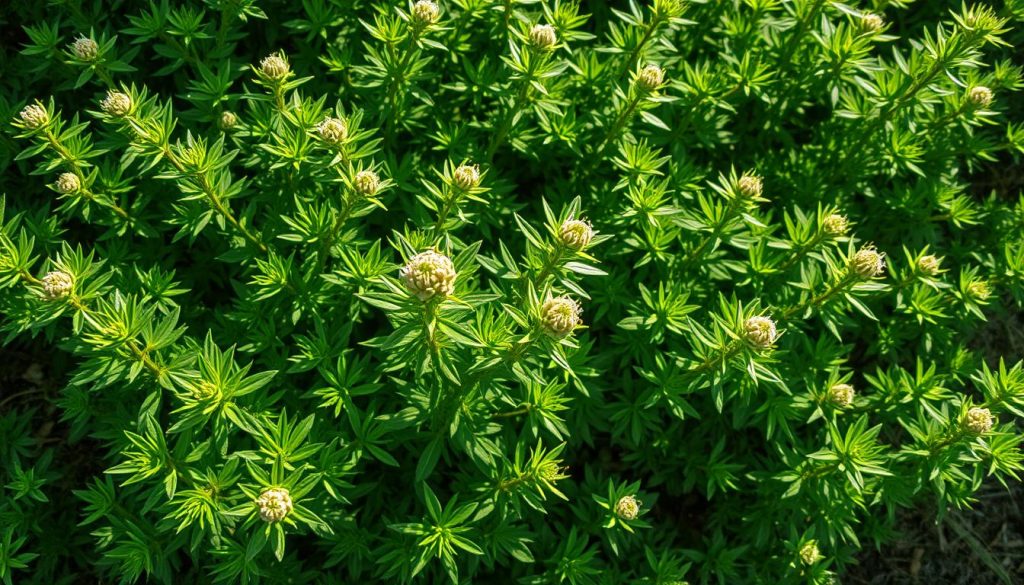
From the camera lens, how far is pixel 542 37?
4293 millimetres

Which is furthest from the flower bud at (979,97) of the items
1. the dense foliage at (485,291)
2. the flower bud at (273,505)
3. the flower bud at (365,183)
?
the flower bud at (273,505)

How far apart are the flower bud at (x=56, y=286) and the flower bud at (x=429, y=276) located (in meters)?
1.63

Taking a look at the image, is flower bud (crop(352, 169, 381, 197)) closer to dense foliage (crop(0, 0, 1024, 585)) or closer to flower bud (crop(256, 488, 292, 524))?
dense foliage (crop(0, 0, 1024, 585))

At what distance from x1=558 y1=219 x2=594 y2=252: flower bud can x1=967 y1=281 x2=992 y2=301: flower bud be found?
304 cm

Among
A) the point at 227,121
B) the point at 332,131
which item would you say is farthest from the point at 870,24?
the point at 227,121

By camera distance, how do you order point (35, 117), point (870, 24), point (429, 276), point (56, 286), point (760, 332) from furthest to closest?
1. point (870, 24)
2. point (35, 117)
3. point (760, 332)
4. point (56, 286)
5. point (429, 276)

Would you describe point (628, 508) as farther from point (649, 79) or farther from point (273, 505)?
point (649, 79)

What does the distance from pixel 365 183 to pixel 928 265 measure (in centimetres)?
320

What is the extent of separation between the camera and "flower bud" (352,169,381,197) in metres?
3.88

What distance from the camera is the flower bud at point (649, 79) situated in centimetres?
445

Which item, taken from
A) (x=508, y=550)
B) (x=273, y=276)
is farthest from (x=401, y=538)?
(x=273, y=276)

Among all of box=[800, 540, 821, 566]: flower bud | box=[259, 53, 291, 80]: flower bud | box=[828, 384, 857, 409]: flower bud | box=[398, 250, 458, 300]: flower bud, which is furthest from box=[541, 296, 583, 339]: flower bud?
box=[800, 540, 821, 566]: flower bud

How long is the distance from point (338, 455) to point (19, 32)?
4.32m

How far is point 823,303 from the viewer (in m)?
4.61
